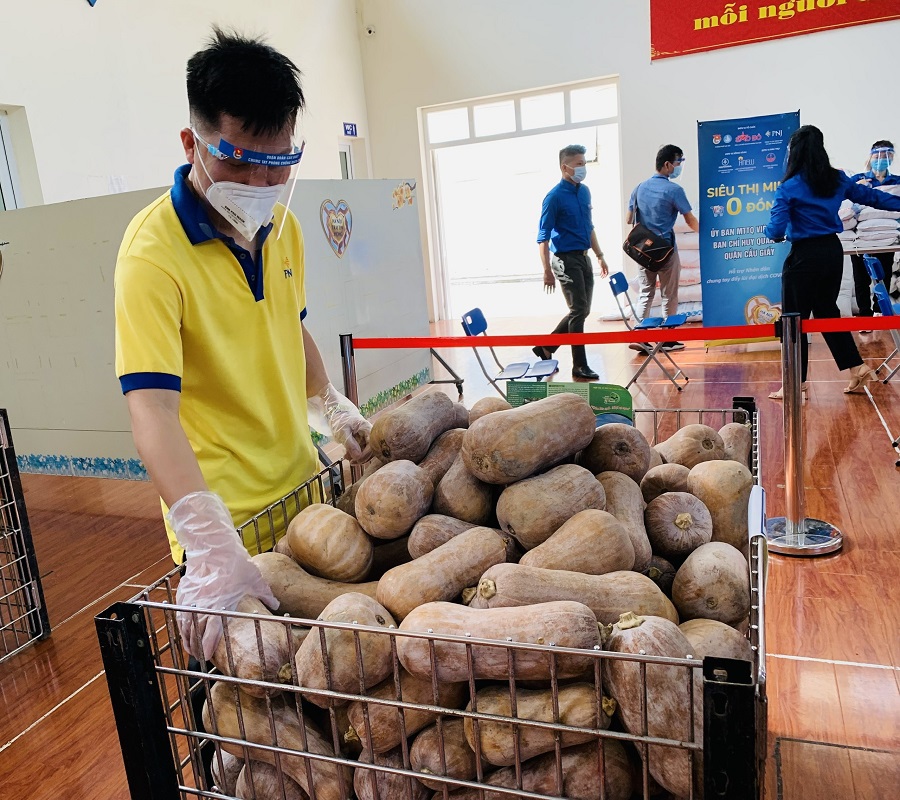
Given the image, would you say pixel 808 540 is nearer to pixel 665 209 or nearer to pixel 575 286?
pixel 575 286

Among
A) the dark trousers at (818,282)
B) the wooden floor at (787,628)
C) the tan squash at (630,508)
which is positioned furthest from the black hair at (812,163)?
the tan squash at (630,508)

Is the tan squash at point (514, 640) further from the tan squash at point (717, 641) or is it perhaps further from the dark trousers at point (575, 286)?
the dark trousers at point (575, 286)

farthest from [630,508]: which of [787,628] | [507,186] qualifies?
[507,186]

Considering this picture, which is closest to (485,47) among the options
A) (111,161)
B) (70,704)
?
(111,161)

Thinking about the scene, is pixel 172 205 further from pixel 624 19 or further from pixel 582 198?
pixel 624 19

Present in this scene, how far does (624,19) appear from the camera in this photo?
29.8ft

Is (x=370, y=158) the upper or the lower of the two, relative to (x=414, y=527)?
upper

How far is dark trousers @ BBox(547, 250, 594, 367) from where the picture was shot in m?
6.33

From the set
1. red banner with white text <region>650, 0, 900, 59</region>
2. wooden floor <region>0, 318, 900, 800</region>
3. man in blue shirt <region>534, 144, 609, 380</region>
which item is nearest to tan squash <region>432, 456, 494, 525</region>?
wooden floor <region>0, 318, 900, 800</region>

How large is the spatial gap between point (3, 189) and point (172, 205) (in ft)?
19.0

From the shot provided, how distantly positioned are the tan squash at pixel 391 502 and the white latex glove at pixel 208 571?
6.6 inches

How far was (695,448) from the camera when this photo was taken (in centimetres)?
135

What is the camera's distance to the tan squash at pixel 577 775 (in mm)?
749

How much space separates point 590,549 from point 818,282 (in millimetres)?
4500
